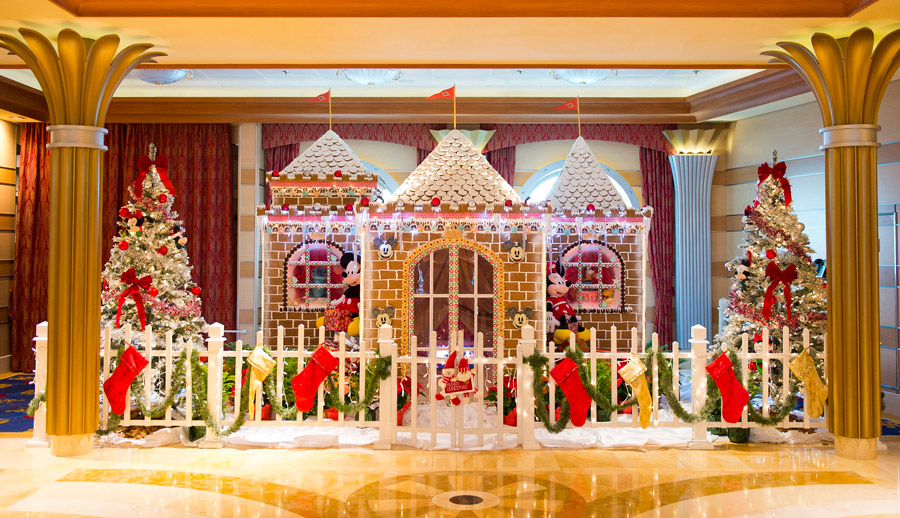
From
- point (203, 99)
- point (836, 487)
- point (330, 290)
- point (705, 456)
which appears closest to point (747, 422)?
point (705, 456)

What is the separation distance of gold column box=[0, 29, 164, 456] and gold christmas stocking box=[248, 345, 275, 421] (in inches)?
47.3

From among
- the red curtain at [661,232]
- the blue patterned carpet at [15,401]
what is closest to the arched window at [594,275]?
the red curtain at [661,232]

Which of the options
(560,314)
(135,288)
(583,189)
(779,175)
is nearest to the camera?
(135,288)

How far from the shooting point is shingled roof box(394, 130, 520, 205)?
713cm

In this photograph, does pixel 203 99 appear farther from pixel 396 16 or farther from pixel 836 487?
pixel 836 487

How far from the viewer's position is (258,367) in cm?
601

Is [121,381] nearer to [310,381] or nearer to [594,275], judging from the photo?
[310,381]

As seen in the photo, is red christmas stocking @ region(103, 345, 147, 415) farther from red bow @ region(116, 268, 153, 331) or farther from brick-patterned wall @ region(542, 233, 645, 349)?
brick-patterned wall @ region(542, 233, 645, 349)

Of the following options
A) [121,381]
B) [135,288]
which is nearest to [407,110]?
[135,288]

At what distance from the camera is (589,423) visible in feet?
19.8

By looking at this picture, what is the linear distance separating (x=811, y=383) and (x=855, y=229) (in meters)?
1.33

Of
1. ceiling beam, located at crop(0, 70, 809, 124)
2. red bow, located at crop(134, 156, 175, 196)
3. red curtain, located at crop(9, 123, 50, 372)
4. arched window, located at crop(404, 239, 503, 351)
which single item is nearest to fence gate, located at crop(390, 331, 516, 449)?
arched window, located at crop(404, 239, 503, 351)

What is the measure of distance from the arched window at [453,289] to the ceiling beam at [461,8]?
2.51 meters

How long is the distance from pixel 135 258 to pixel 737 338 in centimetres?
565
